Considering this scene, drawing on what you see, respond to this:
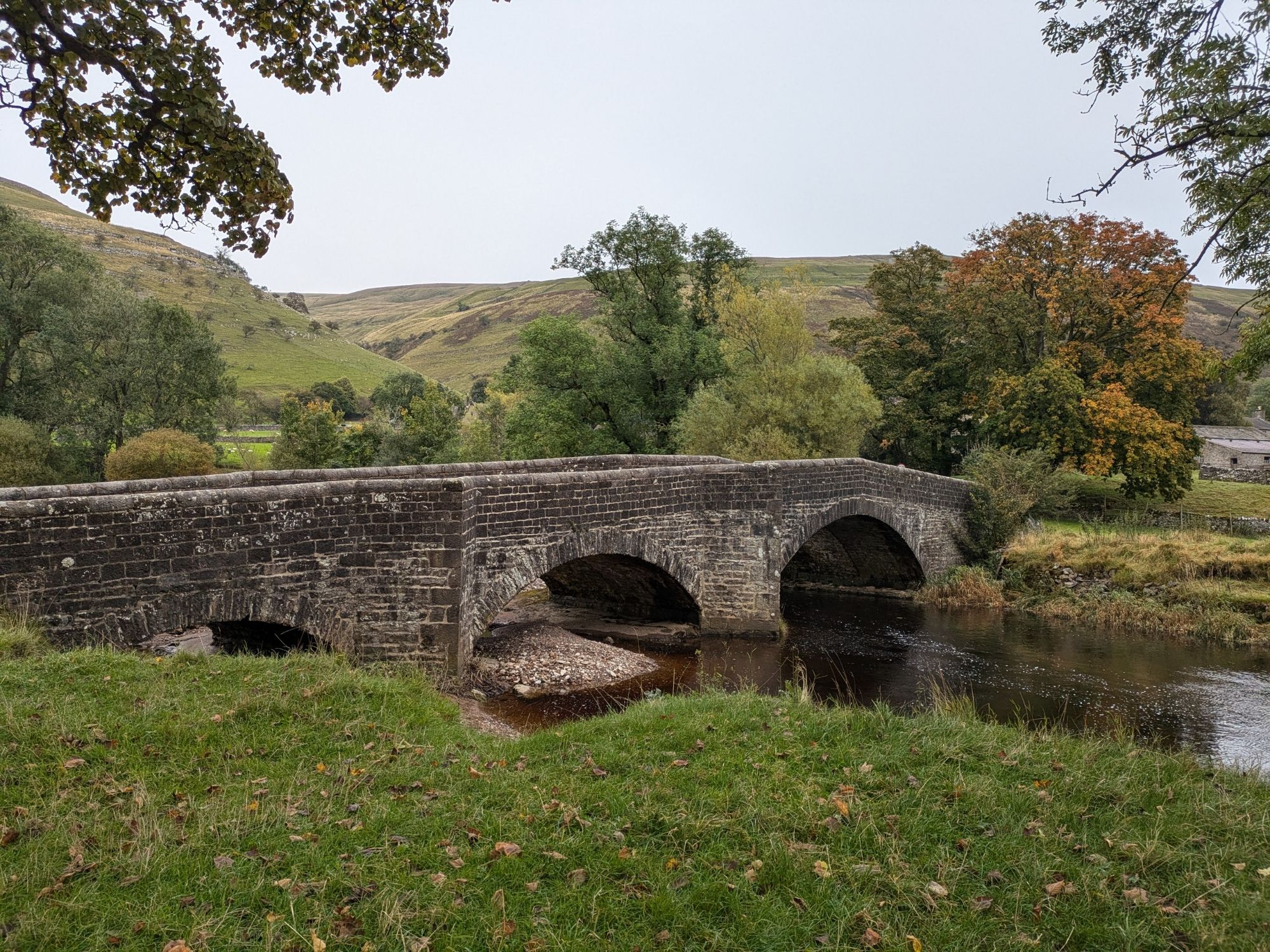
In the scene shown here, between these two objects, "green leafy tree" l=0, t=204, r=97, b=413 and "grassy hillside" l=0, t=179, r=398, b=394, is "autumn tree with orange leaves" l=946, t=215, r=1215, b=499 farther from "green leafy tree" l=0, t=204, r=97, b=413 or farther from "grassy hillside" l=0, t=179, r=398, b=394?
"grassy hillside" l=0, t=179, r=398, b=394

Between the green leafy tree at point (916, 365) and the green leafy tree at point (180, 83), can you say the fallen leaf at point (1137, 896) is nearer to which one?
the green leafy tree at point (180, 83)

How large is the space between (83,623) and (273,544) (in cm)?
189

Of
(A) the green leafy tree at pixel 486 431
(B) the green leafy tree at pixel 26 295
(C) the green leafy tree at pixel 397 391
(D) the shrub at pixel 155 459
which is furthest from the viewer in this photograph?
(C) the green leafy tree at pixel 397 391

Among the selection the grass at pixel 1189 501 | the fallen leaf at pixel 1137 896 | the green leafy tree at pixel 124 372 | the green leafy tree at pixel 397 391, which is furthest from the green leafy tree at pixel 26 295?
the grass at pixel 1189 501

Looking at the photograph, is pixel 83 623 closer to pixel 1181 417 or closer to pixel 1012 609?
pixel 1012 609

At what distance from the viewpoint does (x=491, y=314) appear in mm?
136750

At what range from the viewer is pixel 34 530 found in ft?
23.4

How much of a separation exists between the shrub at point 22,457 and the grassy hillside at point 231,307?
47402mm

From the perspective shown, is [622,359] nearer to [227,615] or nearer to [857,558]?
[857,558]

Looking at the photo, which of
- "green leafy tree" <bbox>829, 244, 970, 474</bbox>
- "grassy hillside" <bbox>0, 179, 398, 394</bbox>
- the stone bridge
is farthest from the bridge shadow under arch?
"grassy hillside" <bbox>0, 179, 398, 394</bbox>

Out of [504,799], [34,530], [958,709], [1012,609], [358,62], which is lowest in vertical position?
[1012,609]

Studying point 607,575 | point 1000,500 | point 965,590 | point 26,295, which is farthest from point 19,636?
point 26,295

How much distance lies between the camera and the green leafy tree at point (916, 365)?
29922 mm

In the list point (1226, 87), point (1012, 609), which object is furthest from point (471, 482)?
point (1012, 609)
